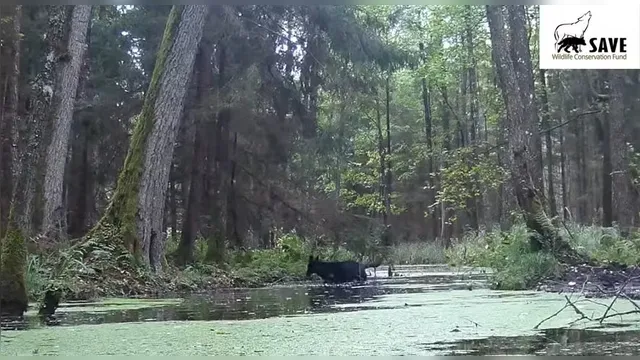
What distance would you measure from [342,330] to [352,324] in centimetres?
6

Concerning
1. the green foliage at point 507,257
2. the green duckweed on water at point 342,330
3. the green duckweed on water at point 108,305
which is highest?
the green foliage at point 507,257

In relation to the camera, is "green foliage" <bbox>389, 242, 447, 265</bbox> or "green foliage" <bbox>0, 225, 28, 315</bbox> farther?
"green foliage" <bbox>0, 225, 28, 315</bbox>

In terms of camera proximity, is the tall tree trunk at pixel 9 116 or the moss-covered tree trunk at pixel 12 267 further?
the tall tree trunk at pixel 9 116

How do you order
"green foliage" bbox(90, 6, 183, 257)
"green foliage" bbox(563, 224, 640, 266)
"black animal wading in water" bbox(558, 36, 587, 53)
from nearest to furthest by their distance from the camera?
"black animal wading in water" bbox(558, 36, 587, 53)
"green foliage" bbox(563, 224, 640, 266)
"green foliage" bbox(90, 6, 183, 257)

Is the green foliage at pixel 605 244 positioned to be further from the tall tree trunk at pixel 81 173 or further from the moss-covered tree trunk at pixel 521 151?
the tall tree trunk at pixel 81 173

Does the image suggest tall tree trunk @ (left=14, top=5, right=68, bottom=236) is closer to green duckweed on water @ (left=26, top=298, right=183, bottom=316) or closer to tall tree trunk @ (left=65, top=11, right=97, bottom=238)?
tall tree trunk @ (left=65, top=11, right=97, bottom=238)

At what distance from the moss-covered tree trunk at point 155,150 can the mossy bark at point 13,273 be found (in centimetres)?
31

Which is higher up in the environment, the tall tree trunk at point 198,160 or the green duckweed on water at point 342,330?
the tall tree trunk at point 198,160

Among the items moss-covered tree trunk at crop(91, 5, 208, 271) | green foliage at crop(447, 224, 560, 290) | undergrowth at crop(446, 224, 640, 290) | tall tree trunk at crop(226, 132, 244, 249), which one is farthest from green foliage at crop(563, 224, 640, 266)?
moss-covered tree trunk at crop(91, 5, 208, 271)

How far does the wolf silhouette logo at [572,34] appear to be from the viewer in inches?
93.8

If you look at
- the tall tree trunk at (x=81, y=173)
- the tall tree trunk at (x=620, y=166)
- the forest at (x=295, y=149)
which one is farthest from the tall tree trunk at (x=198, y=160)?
the tall tree trunk at (x=620, y=166)

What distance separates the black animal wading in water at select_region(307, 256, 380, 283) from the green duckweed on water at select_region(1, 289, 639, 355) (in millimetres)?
153

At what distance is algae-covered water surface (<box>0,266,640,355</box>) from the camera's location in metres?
2.10

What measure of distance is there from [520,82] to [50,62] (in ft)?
6.19
